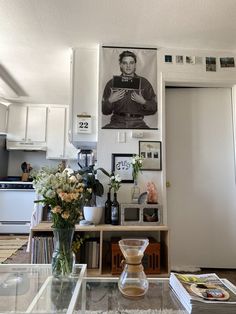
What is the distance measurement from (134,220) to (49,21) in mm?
2137

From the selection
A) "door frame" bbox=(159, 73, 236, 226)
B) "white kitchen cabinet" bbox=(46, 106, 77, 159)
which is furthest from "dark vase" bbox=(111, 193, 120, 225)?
"white kitchen cabinet" bbox=(46, 106, 77, 159)

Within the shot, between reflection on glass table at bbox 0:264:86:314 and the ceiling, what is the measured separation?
212 cm

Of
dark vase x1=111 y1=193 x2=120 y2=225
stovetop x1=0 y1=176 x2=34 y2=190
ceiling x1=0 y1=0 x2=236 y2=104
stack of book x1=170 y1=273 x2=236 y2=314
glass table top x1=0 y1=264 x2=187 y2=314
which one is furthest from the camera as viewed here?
stovetop x1=0 y1=176 x2=34 y2=190

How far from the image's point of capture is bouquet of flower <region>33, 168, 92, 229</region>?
3.78ft

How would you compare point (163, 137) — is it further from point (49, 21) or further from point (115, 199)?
point (49, 21)

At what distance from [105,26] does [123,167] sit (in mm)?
1456

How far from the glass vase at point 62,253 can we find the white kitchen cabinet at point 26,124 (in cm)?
403

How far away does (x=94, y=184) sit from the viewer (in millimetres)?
2467

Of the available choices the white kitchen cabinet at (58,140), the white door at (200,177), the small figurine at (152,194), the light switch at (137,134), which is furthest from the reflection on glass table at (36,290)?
the white kitchen cabinet at (58,140)

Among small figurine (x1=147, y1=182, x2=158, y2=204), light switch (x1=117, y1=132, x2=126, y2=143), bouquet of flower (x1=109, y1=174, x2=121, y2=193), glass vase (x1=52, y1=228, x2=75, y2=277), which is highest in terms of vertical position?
light switch (x1=117, y1=132, x2=126, y2=143)

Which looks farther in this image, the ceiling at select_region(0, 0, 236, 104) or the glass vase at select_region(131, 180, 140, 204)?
the glass vase at select_region(131, 180, 140, 204)

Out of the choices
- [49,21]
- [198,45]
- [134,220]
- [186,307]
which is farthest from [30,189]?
[186,307]

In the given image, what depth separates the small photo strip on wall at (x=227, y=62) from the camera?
290 centimetres

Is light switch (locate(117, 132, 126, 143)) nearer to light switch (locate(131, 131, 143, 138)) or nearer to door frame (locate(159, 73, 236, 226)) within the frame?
light switch (locate(131, 131, 143, 138))
